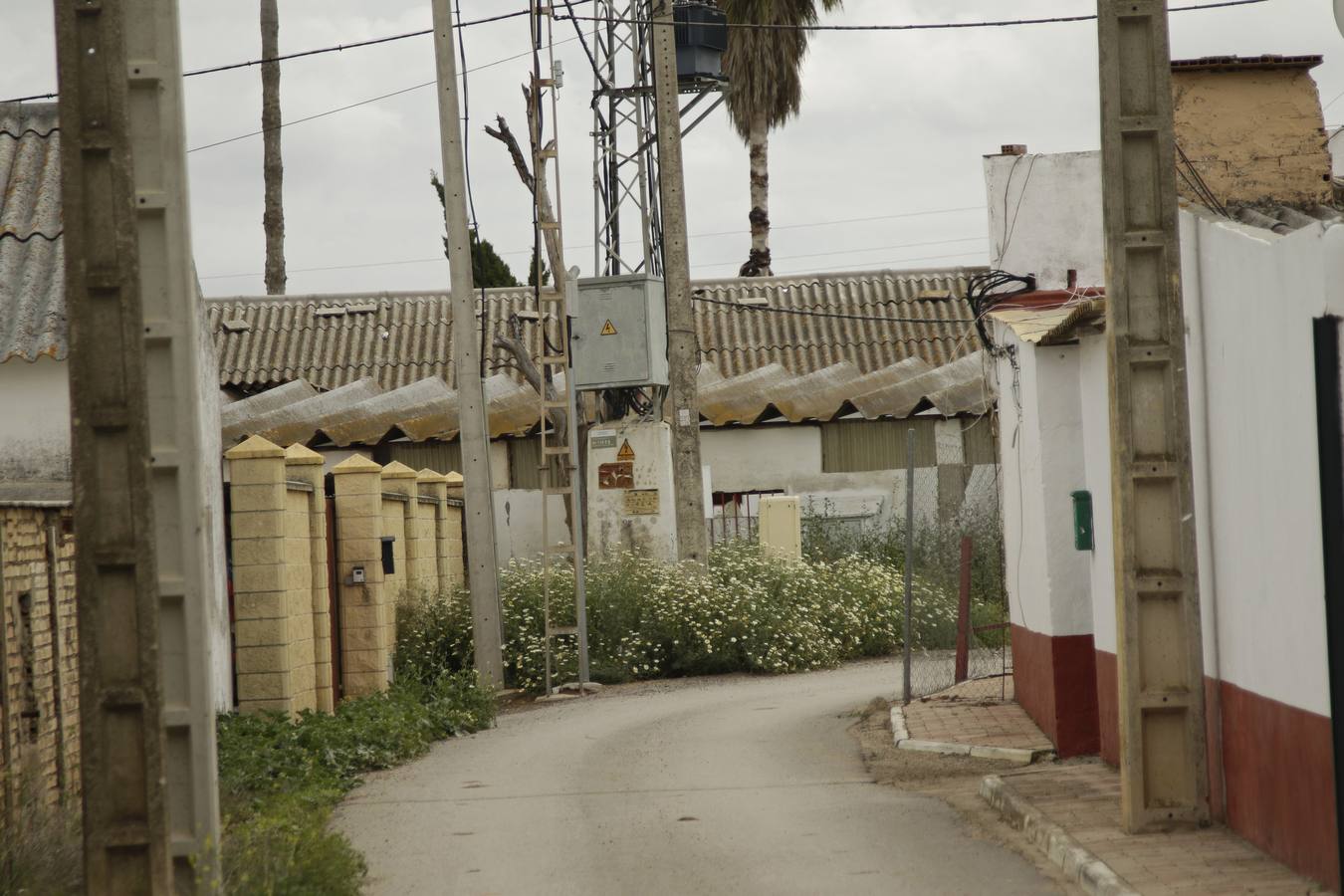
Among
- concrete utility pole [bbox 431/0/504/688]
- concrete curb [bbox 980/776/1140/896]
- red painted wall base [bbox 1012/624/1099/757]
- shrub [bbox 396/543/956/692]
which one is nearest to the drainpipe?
concrete curb [bbox 980/776/1140/896]

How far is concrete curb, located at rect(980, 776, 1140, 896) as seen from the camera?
283 inches

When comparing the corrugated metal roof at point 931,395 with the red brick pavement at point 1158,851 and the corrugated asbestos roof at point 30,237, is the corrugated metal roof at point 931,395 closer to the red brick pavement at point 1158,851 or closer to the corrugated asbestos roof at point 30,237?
the corrugated asbestos roof at point 30,237

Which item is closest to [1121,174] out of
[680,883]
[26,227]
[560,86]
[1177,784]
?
[1177,784]

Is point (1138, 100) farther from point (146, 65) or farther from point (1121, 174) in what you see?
point (146, 65)

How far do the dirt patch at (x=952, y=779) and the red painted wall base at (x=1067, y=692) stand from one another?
1.45ft

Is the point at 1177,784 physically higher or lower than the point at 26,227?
lower

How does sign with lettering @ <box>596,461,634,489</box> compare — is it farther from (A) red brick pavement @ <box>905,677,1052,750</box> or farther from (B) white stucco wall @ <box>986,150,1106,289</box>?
(B) white stucco wall @ <box>986,150,1106,289</box>

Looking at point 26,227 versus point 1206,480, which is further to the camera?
point 26,227

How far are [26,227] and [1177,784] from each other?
399 inches

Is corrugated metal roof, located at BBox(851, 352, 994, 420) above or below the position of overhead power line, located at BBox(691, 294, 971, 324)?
below

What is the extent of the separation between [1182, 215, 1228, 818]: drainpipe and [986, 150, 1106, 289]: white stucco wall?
5.66 metres

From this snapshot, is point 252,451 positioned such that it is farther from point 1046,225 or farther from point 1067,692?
point 1046,225

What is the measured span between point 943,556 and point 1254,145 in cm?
1294

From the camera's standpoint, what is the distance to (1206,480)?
8391 mm
